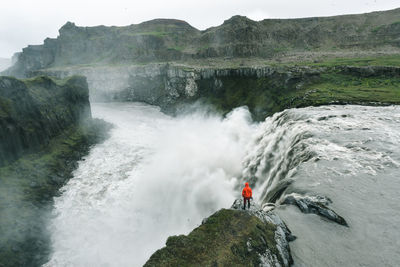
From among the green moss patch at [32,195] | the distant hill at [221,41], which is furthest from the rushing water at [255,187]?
the distant hill at [221,41]

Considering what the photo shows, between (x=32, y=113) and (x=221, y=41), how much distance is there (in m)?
104

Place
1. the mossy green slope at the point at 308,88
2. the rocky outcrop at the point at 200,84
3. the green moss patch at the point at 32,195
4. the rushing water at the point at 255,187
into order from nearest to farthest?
the rushing water at the point at 255,187 → the green moss patch at the point at 32,195 → the mossy green slope at the point at 308,88 → the rocky outcrop at the point at 200,84

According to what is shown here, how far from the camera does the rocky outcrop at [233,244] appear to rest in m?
11.4

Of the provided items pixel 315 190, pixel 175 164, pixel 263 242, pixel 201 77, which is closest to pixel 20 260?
pixel 175 164

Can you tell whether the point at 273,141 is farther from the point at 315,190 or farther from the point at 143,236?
the point at 143,236

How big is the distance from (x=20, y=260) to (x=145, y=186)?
18580mm

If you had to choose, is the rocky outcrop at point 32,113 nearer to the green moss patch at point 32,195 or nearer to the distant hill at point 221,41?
the green moss patch at point 32,195

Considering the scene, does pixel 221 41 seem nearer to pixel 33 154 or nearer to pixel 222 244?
pixel 33 154

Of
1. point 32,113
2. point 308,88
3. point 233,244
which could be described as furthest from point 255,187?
point 32,113

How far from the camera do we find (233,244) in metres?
12.1

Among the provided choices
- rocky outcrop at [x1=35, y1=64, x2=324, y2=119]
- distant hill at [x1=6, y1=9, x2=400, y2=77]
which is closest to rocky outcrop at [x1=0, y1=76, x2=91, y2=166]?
rocky outcrop at [x1=35, y1=64, x2=324, y2=119]

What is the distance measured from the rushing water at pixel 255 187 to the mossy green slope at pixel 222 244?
2501mm

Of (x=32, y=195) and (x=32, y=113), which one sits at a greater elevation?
(x=32, y=113)

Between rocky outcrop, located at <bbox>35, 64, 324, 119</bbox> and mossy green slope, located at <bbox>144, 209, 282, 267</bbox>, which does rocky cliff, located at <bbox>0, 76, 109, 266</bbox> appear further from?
rocky outcrop, located at <bbox>35, 64, 324, 119</bbox>
